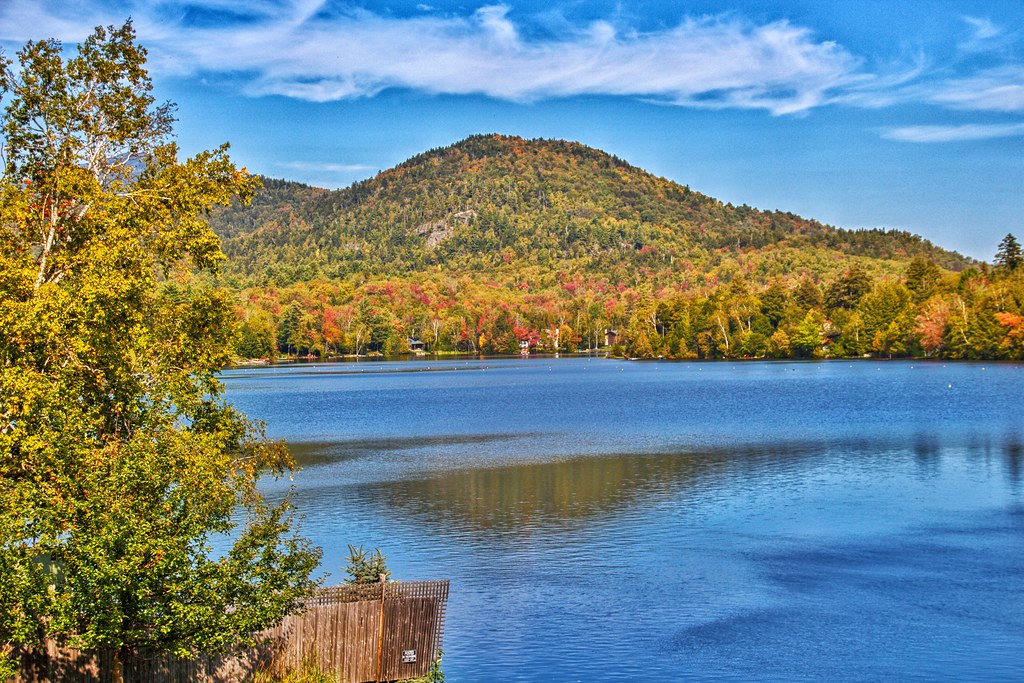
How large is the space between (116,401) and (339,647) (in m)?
7.96

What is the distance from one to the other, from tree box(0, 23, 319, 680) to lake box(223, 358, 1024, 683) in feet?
24.4

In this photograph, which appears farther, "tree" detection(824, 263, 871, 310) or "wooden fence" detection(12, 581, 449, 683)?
"tree" detection(824, 263, 871, 310)

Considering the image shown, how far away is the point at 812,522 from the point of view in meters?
37.3

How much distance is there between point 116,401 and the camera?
74.9 feet

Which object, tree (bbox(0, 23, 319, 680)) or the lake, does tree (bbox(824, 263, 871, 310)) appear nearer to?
the lake

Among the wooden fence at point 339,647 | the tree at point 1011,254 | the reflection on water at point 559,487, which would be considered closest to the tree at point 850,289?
the tree at point 1011,254

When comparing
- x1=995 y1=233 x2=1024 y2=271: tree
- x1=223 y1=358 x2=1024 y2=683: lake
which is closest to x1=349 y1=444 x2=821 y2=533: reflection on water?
x1=223 y1=358 x2=1024 y2=683: lake

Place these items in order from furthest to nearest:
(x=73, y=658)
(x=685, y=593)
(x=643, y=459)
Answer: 1. (x=643, y=459)
2. (x=685, y=593)
3. (x=73, y=658)

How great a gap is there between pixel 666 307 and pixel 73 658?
183837 mm

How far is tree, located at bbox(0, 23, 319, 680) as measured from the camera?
1620 centimetres

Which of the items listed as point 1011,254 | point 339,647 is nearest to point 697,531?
point 339,647

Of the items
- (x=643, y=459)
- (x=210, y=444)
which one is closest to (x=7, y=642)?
(x=210, y=444)

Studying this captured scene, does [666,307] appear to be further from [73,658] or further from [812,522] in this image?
[73,658]

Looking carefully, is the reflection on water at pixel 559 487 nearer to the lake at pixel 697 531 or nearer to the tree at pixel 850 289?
the lake at pixel 697 531
